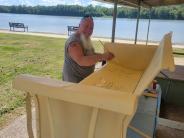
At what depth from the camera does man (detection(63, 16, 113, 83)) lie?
2.11 meters

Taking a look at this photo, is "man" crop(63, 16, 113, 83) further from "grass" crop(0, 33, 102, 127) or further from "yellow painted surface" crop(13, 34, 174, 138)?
"grass" crop(0, 33, 102, 127)

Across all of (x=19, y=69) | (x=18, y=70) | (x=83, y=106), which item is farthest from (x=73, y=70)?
(x=19, y=69)

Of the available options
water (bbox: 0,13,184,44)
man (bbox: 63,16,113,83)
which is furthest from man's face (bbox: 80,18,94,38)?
water (bbox: 0,13,184,44)

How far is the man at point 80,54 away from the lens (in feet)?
6.93

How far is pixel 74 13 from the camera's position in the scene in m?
17.6

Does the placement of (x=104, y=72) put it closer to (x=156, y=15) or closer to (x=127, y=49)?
→ (x=127, y=49)

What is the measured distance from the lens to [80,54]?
2.10m

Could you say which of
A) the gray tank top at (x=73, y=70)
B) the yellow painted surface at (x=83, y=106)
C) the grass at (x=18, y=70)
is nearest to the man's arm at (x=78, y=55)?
the gray tank top at (x=73, y=70)

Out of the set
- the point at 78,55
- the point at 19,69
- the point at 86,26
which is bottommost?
the point at 19,69

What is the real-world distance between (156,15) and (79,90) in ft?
31.6

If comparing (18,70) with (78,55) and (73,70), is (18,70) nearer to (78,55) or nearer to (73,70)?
(73,70)

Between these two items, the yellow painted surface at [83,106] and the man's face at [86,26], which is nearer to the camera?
the yellow painted surface at [83,106]

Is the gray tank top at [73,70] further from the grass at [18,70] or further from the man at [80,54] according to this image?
the grass at [18,70]

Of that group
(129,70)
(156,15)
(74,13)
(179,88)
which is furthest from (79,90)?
(74,13)
